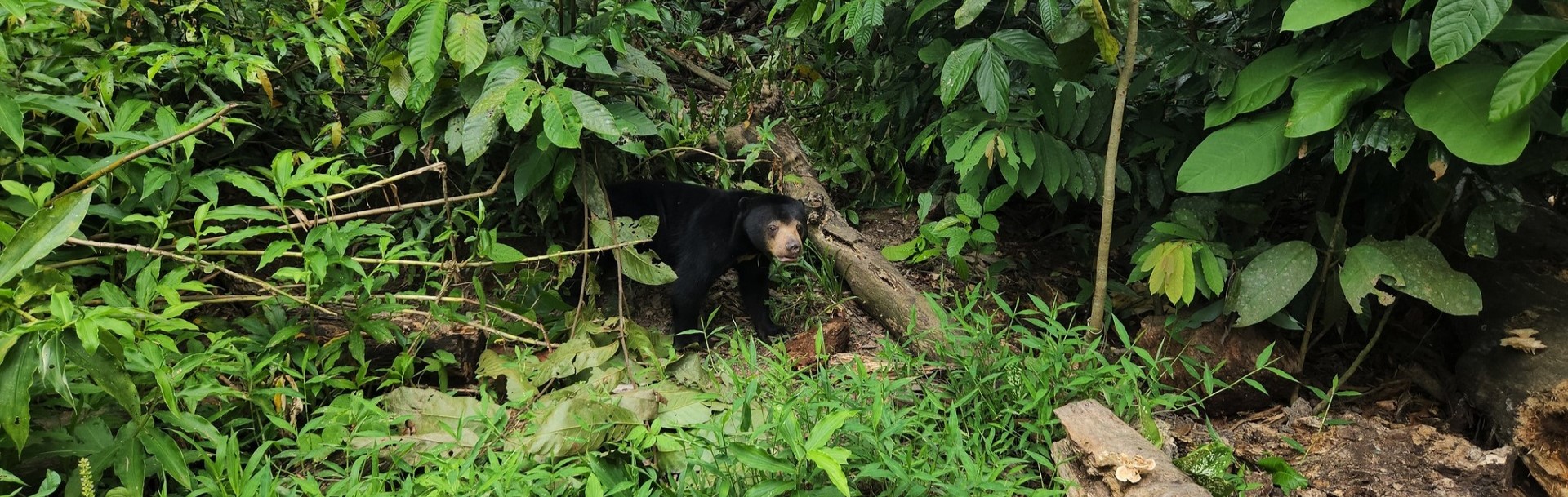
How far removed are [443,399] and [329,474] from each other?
0.48 m

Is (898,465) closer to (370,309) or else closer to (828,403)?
(828,403)

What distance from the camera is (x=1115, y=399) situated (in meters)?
3.14

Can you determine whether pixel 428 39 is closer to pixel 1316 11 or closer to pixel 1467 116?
Result: pixel 1316 11

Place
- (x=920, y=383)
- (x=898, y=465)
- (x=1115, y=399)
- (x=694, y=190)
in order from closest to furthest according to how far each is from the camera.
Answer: (x=898, y=465)
(x=1115, y=399)
(x=920, y=383)
(x=694, y=190)

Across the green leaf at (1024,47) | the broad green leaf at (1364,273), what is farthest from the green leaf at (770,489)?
the broad green leaf at (1364,273)

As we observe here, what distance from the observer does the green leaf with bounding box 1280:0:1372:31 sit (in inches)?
109

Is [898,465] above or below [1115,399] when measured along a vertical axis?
above

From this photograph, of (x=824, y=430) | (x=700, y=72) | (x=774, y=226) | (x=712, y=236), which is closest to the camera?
(x=824, y=430)

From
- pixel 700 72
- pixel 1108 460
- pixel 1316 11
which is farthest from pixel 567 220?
pixel 1316 11

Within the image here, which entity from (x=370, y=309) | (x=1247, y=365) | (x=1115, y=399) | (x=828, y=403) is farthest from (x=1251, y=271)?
(x=370, y=309)

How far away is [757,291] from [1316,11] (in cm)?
270

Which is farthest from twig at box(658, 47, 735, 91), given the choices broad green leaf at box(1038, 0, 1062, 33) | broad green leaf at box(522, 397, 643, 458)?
broad green leaf at box(522, 397, 643, 458)

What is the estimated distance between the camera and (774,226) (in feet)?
14.3

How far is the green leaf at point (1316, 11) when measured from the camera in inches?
109
